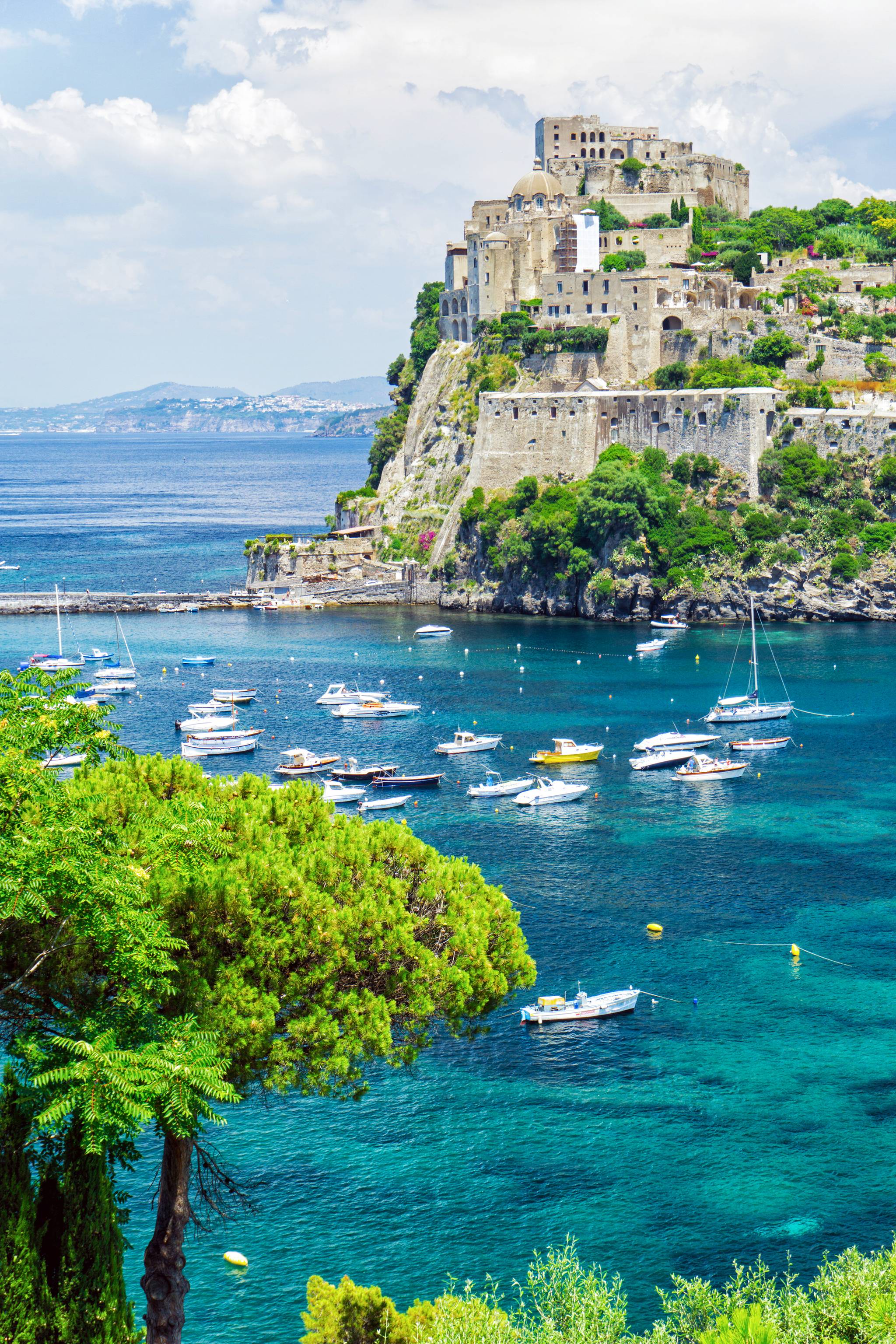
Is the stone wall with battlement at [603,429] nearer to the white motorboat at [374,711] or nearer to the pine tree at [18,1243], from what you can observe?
the white motorboat at [374,711]

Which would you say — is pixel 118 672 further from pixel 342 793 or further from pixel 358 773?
pixel 342 793

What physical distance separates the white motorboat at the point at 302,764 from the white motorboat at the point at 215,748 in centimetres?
270

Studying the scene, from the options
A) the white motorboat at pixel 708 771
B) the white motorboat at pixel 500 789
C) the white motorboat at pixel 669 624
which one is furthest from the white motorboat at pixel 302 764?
the white motorboat at pixel 669 624

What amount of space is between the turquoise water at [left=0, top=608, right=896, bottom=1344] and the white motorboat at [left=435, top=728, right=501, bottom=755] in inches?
31.0

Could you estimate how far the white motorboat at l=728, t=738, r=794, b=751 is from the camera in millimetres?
59562

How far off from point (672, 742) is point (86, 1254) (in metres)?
45.7

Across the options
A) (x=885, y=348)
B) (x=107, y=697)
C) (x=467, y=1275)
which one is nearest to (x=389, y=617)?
(x=107, y=697)

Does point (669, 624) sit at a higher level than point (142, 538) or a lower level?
lower

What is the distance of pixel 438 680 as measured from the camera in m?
72.3

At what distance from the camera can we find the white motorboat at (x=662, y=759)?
2243 inches

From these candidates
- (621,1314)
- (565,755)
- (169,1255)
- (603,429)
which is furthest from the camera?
(603,429)

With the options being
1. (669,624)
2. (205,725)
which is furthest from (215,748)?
(669,624)

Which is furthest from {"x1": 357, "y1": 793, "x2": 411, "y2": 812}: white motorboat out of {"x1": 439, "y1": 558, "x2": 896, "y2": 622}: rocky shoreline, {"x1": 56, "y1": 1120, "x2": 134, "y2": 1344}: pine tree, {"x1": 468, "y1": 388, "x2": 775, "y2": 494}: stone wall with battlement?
{"x1": 468, "y1": 388, "x2": 775, "y2": 494}: stone wall with battlement

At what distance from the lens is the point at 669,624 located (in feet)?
281
